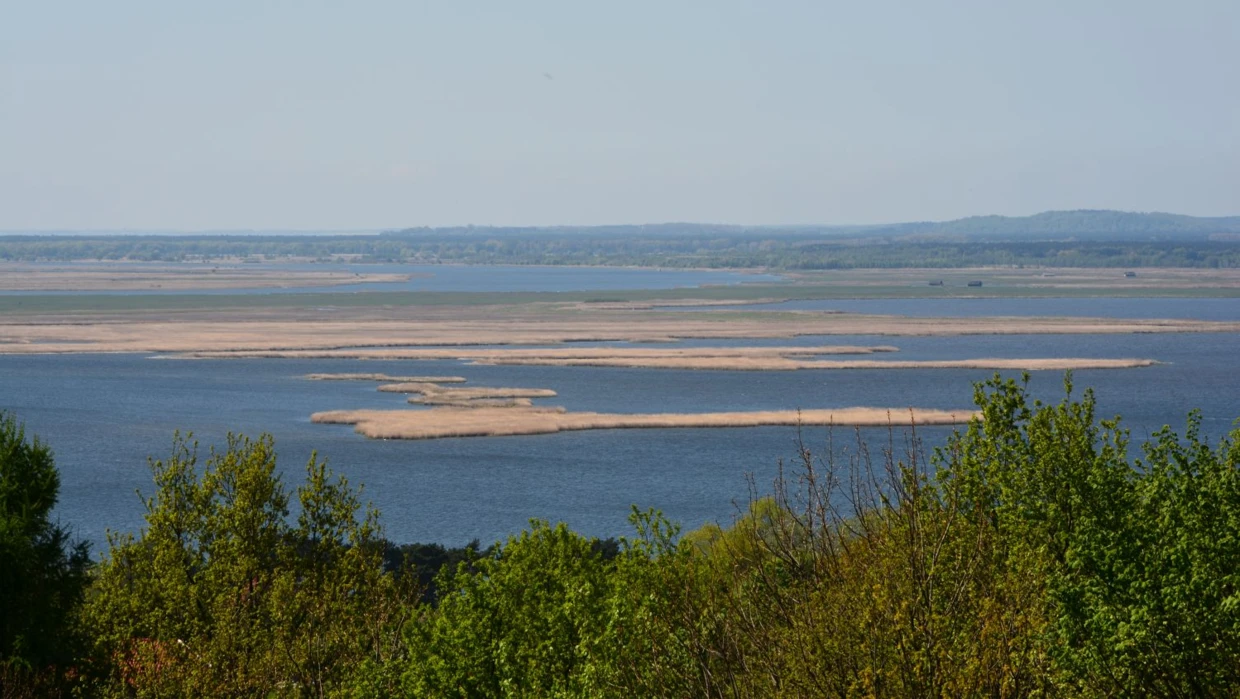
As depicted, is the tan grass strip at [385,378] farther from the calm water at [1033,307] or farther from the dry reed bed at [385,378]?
the calm water at [1033,307]

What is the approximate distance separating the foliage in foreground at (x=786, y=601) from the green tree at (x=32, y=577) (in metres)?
0.60

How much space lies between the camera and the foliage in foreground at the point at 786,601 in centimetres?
1120

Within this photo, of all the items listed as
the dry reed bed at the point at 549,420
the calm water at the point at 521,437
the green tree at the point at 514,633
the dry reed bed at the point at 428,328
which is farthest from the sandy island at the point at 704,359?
the green tree at the point at 514,633

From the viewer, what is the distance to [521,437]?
6097 cm

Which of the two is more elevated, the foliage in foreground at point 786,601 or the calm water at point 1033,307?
the foliage in foreground at point 786,601

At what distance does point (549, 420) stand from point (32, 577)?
44.4m

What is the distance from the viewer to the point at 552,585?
1811 cm

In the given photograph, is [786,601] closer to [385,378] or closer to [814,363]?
[385,378]

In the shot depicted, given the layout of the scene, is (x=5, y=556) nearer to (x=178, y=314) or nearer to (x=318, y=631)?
(x=318, y=631)

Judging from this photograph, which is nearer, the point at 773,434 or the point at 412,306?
the point at 773,434

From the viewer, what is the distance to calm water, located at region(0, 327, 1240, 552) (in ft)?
152

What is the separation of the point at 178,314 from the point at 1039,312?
2943 inches

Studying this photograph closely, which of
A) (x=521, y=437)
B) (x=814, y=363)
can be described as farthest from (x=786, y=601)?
(x=814, y=363)

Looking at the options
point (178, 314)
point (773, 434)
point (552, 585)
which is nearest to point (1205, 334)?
point (773, 434)
